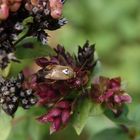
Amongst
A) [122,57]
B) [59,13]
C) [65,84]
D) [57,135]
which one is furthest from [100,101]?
[122,57]

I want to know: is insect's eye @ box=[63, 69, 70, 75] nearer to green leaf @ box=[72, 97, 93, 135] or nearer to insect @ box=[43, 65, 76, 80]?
insect @ box=[43, 65, 76, 80]

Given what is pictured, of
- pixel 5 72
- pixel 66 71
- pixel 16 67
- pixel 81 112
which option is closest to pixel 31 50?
pixel 5 72

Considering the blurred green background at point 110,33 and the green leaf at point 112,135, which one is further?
the blurred green background at point 110,33

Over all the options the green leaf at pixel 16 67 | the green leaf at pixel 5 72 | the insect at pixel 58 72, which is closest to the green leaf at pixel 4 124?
the green leaf at pixel 16 67

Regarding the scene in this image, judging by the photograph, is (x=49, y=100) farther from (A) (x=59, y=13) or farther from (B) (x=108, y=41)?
(B) (x=108, y=41)

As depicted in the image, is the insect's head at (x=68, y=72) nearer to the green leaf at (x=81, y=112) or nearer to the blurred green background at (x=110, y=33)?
the green leaf at (x=81, y=112)

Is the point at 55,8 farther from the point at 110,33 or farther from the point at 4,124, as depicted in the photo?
the point at 110,33
